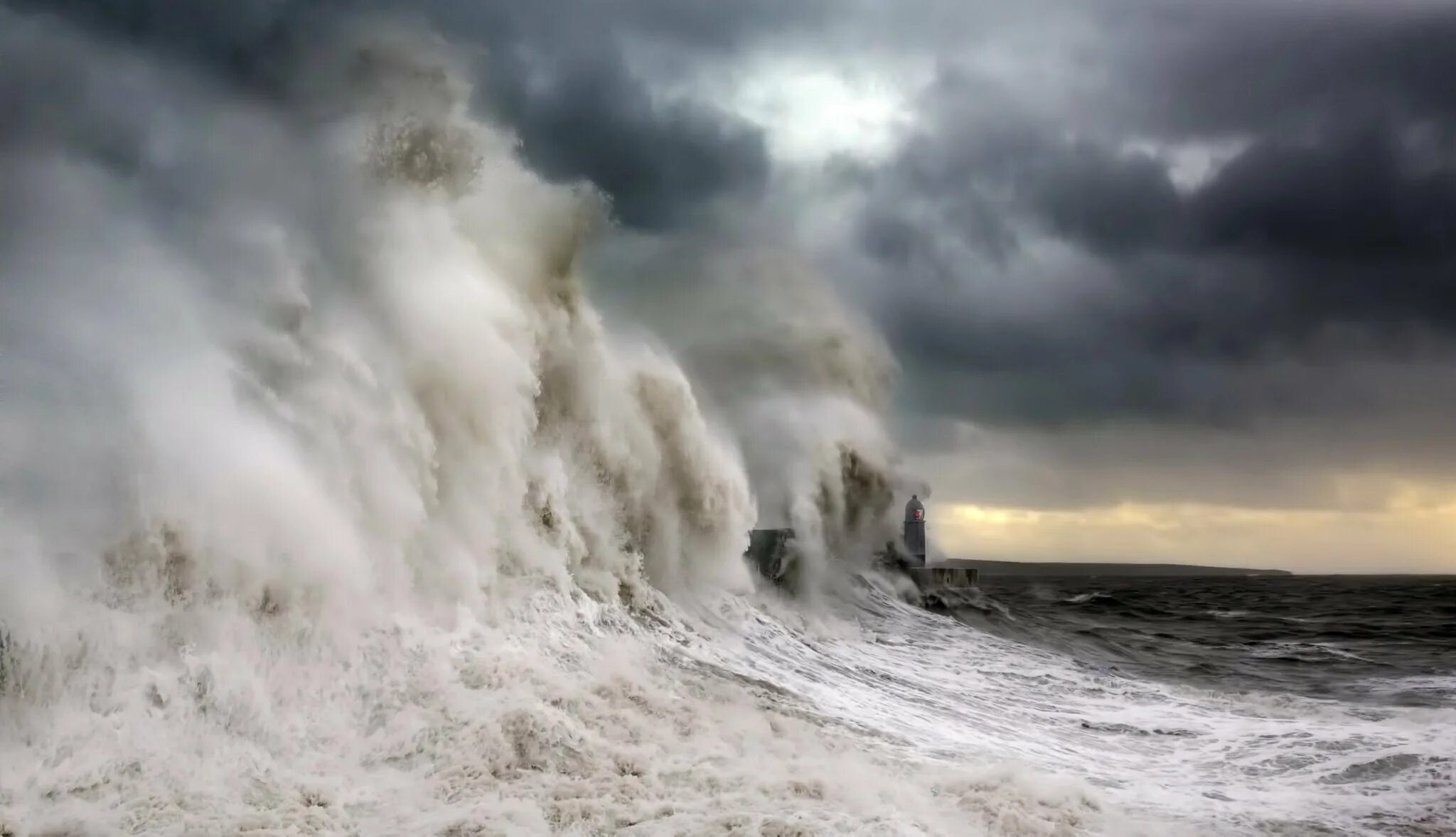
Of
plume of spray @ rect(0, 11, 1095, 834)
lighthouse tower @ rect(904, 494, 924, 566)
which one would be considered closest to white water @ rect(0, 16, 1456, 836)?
plume of spray @ rect(0, 11, 1095, 834)

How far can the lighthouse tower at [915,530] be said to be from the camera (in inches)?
984

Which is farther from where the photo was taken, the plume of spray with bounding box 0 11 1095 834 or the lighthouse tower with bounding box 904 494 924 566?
the lighthouse tower with bounding box 904 494 924 566

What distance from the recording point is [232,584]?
725 cm

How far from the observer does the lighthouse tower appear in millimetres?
25000

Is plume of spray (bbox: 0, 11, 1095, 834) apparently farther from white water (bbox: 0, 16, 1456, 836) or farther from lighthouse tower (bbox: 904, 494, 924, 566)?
lighthouse tower (bbox: 904, 494, 924, 566)

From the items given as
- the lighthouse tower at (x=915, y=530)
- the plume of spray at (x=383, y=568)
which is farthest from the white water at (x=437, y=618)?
the lighthouse tower at (x=915, y=530)

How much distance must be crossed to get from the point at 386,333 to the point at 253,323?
1250 millimetres

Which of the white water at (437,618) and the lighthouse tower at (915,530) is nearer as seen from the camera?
the white water at (437,618)

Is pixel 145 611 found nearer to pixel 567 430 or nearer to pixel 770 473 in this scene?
pixel 567 430

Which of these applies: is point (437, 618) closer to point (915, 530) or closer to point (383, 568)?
point (383, 568)

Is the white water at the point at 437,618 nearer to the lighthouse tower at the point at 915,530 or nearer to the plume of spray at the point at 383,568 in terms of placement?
the plume of spray at the point at 383,568

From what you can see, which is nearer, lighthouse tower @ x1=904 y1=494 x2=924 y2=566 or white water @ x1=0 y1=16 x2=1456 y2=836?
white water @ x1=0 y1=16 x2=1456 y2=836

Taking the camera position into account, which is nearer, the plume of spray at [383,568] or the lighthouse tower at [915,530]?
the plume of spray at [383,568]

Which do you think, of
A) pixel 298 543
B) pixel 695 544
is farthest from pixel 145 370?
pixel 695 544
